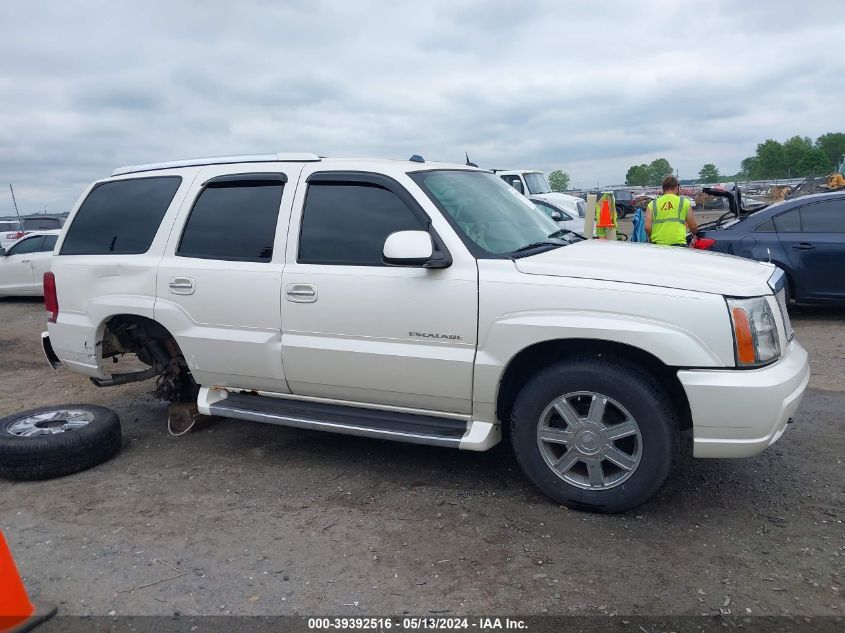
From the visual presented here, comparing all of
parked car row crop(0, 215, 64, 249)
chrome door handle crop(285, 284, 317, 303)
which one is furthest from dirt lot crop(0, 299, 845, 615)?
parked car row crop(0, 215, 64, 249)

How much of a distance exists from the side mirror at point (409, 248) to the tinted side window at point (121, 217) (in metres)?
2.07

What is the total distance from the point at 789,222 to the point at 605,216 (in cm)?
472

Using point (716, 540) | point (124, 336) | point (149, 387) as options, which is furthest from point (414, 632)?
point (149, 387)

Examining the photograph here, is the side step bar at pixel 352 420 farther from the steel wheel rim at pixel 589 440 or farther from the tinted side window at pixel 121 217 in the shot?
the tinted side window at pixel 121 217

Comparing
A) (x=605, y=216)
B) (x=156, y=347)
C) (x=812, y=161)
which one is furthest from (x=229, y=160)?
(x=812, y=161)

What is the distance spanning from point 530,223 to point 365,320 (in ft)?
4.49

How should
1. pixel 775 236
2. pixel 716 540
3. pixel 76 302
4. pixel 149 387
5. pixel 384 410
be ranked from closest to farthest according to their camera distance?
pixel 716 540
pixel 384 410
pixel 76 302
pixel 149 387
pixel 775 236

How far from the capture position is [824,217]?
8516 mm

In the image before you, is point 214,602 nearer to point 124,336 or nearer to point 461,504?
point 461,504

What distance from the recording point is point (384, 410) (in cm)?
438

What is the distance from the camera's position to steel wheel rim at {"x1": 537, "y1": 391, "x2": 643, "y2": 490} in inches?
146

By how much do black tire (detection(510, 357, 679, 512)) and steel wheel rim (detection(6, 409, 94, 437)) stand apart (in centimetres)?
304

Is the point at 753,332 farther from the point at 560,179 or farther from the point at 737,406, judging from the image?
the point at 560,179

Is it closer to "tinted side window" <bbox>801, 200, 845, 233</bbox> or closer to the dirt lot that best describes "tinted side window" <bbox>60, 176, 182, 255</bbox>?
the dirt lot
